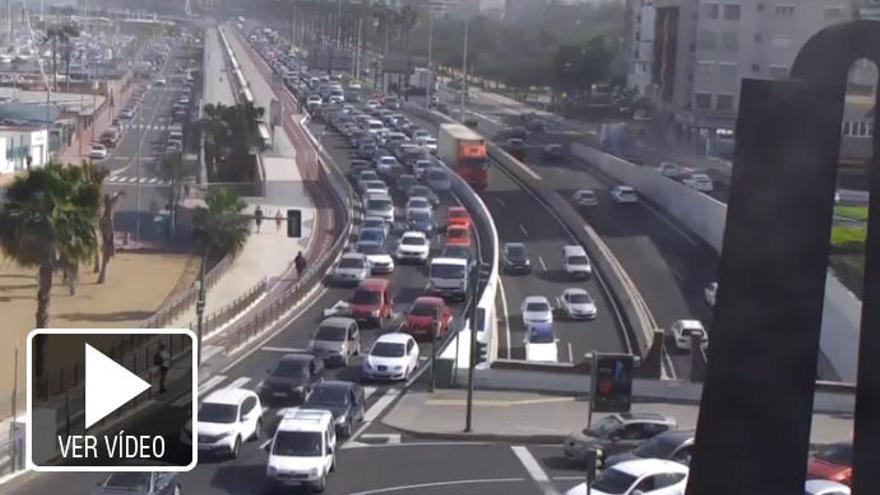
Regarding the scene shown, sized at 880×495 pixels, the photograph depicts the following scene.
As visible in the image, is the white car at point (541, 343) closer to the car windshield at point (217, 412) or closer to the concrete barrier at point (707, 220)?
the concrete barrier at point (707, 220)

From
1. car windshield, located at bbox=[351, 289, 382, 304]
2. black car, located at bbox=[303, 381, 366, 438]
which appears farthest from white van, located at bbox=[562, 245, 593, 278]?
black car, located at bbox=[303, 381, 366, 438]

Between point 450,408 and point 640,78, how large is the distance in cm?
821

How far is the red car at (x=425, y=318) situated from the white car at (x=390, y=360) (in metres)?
1.03

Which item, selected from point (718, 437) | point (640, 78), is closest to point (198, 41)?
point (640, 78)

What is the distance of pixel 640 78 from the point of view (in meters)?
15.0

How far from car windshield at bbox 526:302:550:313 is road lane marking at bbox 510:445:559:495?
4.14 metres

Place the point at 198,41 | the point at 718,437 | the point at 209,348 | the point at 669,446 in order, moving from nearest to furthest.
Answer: the point at 718,437 < the point at 669,446 < the point at 209,348 < the point at 198,41

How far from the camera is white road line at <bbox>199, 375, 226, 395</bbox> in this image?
7255mm

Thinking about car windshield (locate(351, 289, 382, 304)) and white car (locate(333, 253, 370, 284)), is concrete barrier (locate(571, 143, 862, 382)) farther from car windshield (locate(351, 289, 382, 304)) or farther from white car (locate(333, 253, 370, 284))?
white car (locate(333, 253, 370, 284))

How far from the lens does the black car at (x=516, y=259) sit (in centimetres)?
1282

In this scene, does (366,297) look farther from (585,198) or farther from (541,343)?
(585,198)

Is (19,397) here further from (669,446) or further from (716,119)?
(716,119)

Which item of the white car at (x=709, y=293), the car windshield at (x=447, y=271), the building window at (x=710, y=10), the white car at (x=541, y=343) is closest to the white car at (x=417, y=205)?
the car windshield at (x=447, y=271)

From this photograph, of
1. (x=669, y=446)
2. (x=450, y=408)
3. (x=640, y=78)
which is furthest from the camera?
(x=640, y=78)
